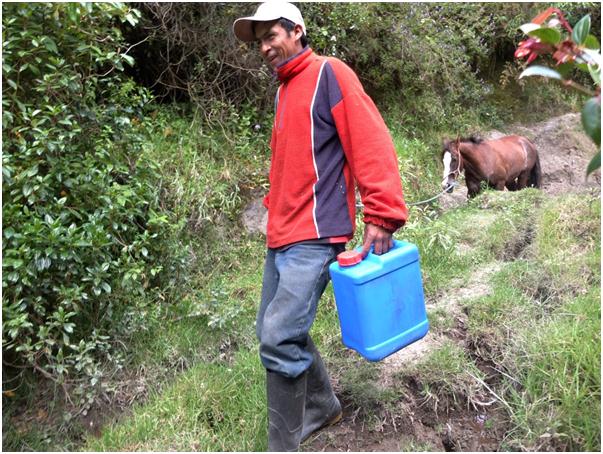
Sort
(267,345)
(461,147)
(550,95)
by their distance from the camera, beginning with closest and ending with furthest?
(267,345), (461,147), (550,95)

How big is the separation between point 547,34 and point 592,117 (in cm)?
26

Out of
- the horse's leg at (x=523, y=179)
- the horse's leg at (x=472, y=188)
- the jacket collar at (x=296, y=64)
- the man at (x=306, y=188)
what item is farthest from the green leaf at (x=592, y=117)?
the horse's leg at (x=523, y=179)

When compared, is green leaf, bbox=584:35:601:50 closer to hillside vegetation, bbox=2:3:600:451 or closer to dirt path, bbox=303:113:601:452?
hillside vegetation, bbox=2:3:600:451

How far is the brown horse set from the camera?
7133mm

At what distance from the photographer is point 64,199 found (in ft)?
10.2

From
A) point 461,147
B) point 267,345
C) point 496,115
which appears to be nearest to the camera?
point 267,345

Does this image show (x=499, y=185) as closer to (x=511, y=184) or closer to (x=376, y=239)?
(x=511, y=184)

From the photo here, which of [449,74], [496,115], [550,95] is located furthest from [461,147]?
[550,95]

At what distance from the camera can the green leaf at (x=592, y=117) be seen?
141 cm

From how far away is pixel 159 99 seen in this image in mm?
6250

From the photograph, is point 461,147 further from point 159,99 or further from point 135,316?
point 135,316

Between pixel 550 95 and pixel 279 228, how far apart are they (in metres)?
9.76

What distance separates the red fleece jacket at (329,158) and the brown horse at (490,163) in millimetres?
4589

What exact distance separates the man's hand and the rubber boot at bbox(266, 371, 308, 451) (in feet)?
2.15
